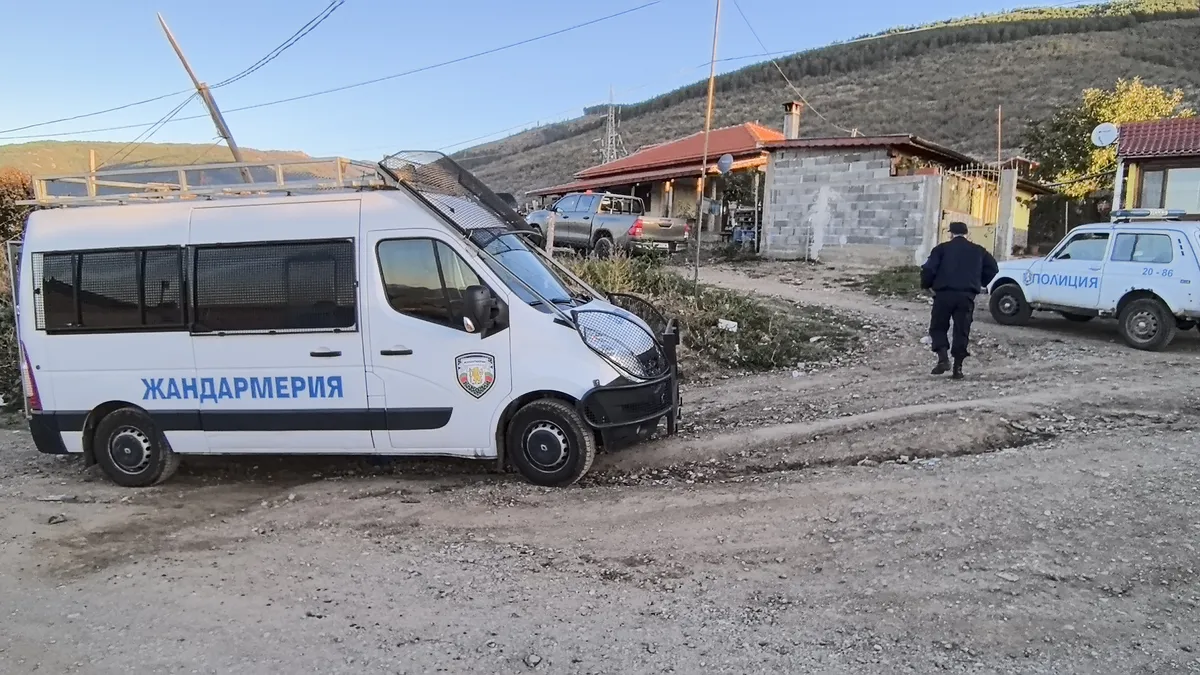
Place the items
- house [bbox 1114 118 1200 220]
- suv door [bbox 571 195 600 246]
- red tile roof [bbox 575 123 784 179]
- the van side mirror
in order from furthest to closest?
red tile roof [bbox 575 123 784 179] < suv door [bbox 571 195 600 246] < house [bbox 1114 118 1200 220] < the van side mirror

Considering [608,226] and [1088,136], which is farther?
[1088,136]

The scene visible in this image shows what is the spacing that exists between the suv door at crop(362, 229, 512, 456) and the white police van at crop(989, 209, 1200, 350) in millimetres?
9641

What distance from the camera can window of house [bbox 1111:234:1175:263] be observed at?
413 inches

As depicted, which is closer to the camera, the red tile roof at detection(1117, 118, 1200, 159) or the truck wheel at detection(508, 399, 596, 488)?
the truck wheel at detection(508, 399, 596, 488)

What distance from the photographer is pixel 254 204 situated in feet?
18.8

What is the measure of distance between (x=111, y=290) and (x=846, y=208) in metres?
18.2

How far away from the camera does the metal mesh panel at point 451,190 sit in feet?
18.6

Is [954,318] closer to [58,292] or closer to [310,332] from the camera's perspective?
[310,332]

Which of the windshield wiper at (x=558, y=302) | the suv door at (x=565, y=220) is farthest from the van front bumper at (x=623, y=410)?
the suv door at (x=565, y=220)

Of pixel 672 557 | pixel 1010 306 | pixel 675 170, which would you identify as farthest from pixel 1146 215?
pixel 675 170

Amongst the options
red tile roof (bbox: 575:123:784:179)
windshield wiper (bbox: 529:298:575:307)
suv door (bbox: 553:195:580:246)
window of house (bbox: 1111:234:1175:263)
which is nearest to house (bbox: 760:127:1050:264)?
red tile roof (bbox: 575:123:784:179)

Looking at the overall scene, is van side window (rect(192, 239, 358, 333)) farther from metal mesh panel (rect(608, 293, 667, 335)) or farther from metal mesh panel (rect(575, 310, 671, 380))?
metal mesh panel (rect(608, 293, 667, 335))

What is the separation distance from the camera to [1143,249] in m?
10.7

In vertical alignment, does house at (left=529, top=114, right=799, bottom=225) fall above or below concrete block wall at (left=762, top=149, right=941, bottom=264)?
above
